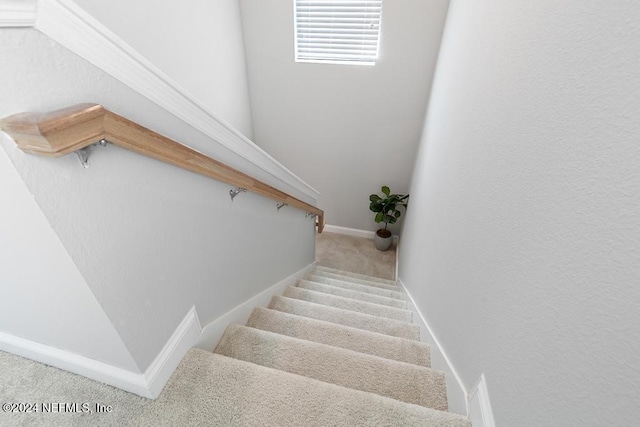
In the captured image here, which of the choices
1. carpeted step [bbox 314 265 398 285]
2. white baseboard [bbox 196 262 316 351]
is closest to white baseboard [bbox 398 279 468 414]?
white baseboard [bbox 196 262 316 351]

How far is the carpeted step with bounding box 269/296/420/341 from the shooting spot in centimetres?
159

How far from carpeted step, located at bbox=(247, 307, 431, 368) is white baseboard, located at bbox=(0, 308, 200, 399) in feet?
1.89

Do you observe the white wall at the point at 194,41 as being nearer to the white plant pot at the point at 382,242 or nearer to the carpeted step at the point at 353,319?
the carpeted step at the point at 353,319

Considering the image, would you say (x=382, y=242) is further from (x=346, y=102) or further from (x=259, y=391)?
(x=259, y=391)

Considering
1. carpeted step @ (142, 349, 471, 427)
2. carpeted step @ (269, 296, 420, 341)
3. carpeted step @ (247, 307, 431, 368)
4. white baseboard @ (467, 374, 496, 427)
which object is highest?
white baseboard @ (467, 374, 496, 427)

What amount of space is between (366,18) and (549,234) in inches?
105

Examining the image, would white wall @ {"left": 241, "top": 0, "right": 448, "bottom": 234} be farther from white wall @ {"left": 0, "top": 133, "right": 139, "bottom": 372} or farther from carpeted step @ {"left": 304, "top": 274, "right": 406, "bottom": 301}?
white wall @ {"left": 0, "top": 133, "right": 139, "bottom": 372}

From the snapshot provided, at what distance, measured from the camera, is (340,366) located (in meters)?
1.10

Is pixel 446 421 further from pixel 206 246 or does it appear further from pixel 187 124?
pixel 187 124

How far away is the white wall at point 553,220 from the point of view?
0.45 meters

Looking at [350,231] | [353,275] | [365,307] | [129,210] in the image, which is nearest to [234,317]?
[129,210]

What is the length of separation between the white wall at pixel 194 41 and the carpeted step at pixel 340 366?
172cm

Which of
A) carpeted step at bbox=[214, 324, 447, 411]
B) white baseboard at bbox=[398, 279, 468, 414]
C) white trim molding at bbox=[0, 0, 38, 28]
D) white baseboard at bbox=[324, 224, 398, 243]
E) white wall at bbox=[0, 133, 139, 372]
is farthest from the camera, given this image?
white baseboard at bbox=[324, 224, 398, 243]

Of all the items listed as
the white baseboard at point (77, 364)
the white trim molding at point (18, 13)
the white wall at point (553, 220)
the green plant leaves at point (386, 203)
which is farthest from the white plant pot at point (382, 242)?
the white trim molding at point (18, 13)
